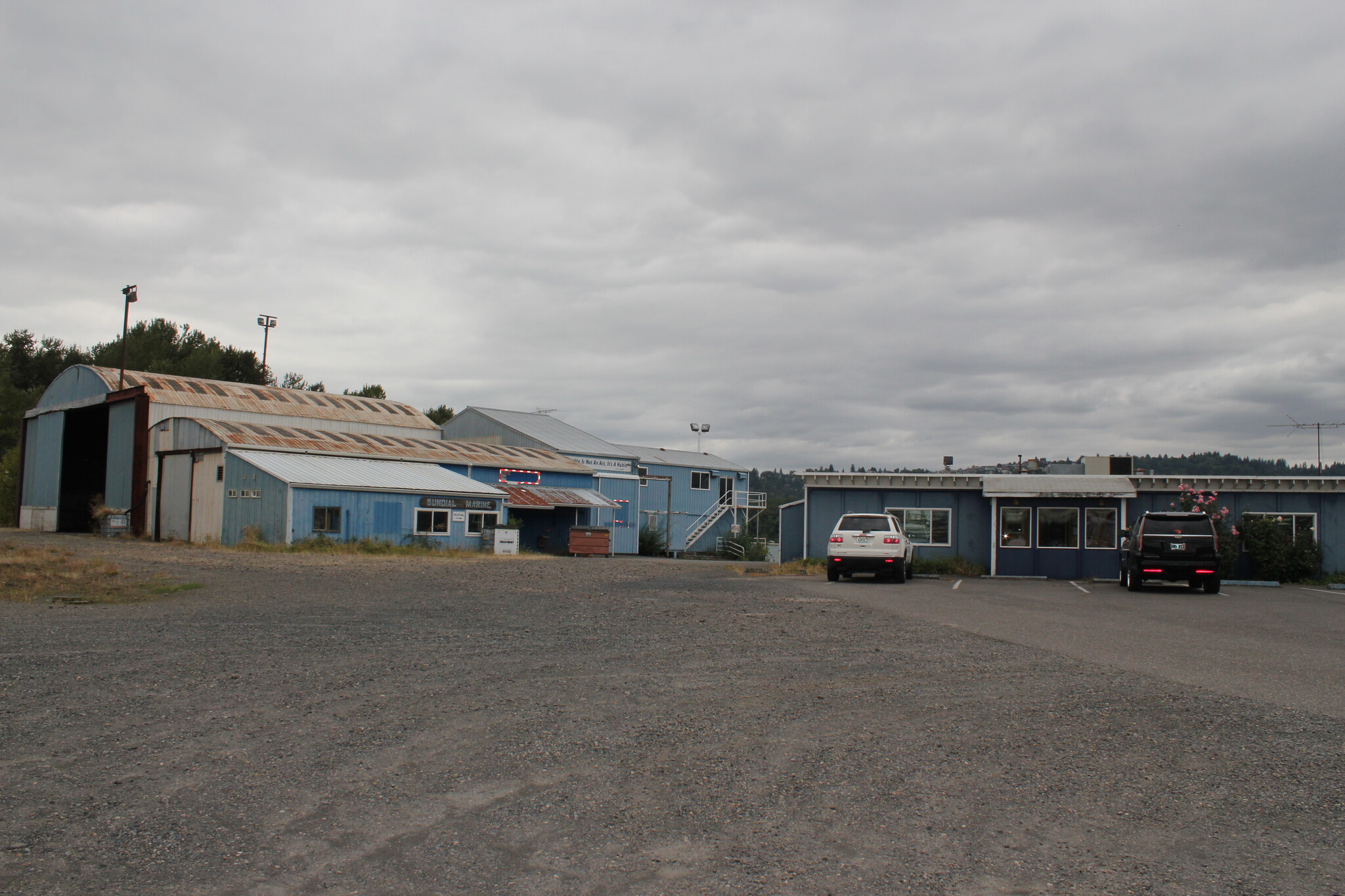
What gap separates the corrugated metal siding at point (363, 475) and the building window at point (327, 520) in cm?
80

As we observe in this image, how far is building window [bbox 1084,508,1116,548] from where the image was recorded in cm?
2788

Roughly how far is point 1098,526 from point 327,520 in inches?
921

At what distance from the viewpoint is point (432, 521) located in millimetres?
34031

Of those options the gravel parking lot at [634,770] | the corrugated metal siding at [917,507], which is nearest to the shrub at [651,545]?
the corrugated metal siding at [917,507]

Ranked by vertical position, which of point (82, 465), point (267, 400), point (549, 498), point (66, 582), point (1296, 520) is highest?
point (267, 400)

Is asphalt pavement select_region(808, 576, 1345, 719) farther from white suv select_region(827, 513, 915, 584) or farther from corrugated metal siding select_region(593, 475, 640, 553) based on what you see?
corrugated metal siding select_region(593, 475, 640, 553)

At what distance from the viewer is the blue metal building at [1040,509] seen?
27312 millimetres

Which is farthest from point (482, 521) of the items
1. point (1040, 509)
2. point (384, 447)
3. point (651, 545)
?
point (1040, 509)

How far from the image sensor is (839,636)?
39.2 ft

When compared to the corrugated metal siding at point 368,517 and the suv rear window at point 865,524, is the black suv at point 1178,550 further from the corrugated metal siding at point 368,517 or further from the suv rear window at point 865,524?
the corrugated metal siding at point 368,517

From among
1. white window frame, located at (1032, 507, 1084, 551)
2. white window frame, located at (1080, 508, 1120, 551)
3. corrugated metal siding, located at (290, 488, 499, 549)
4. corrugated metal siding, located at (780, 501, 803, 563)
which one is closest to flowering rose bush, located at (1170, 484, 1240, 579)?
white window frame, located at (1080, 508, 1120, 551)

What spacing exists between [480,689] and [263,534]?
82.8 feet

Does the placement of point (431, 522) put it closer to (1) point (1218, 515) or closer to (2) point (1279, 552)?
(1) point (1218, 515)

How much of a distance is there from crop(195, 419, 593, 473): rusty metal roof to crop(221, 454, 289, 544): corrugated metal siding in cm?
118
